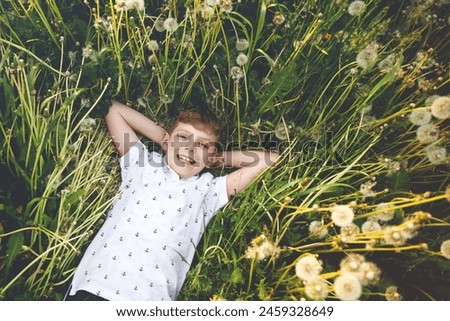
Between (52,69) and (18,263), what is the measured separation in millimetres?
390

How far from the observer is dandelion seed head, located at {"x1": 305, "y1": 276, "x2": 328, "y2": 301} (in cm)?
66

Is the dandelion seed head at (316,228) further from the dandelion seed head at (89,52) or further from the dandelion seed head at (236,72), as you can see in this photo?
the dandelion seed head at (89,52)

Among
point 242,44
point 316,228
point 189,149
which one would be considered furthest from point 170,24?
point 316,228

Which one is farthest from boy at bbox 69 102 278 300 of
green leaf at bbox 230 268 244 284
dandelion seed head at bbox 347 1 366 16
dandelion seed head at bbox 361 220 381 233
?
dandelion seed head at bbox 347 1 366 16

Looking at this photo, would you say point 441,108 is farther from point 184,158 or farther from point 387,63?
point 184,158

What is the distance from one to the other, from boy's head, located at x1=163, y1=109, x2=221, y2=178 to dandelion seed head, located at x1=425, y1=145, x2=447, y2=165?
42 cm

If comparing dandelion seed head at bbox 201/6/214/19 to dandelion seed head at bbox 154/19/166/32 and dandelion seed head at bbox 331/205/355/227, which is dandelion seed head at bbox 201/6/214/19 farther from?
dandelion seed head at bbox 331/205/355/227

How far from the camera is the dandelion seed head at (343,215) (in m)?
0.70

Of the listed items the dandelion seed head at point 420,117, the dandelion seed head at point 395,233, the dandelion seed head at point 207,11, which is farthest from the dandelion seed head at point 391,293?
the dandelion seed head at point 207,11

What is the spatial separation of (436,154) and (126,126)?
2.05ft

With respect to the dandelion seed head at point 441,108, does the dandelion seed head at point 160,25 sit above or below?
above

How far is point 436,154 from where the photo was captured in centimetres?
83

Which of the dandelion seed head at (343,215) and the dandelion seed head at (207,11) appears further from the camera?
the dandelion seed head at (207,11)
